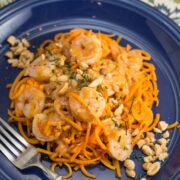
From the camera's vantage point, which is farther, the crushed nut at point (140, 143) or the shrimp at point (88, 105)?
the crushed nut at point (140, 143)

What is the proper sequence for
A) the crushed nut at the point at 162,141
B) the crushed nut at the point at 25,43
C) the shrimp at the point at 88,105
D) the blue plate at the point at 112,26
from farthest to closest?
1. the crushed nut at the point at 25,43
2. the blue plate at the point at 112,26
3. the crushed nut at the point at 162,141
4. the shrimp at the point at 88,105

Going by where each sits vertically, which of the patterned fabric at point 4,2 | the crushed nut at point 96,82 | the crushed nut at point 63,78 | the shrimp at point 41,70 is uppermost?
the patterned fabric at point 4,2

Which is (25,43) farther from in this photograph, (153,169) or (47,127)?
(153,169)

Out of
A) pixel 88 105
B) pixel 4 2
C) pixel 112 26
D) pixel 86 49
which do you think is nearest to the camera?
pixel 88 105

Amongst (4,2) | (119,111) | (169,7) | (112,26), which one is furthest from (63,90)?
(169,7)

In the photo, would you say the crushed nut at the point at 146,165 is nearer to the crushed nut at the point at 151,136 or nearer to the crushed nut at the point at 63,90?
the crushed nut at the point at 151,136

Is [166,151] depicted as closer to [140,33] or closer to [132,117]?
[132,117]

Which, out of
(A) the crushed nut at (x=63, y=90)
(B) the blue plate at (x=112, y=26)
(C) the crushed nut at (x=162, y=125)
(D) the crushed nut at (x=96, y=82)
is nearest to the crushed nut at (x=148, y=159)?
(C) the crushed nut at (x=162, y=125)
